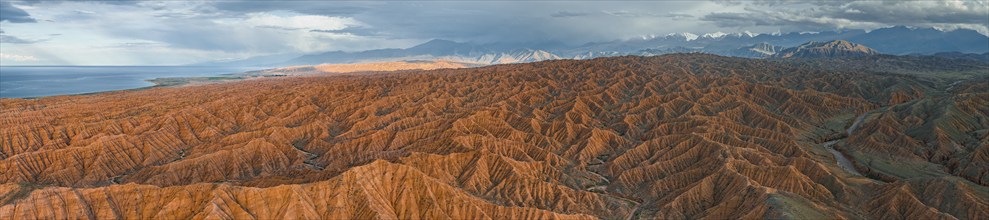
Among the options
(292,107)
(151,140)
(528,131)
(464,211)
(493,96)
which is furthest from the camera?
(493,96)

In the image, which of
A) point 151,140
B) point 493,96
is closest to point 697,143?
point 493,96

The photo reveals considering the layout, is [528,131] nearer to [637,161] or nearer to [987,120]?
[637,161]

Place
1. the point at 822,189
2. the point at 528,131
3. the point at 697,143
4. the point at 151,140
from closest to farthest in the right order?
the point at 822,189
the point at 697,143
the point at 151,140
the point at 528,131

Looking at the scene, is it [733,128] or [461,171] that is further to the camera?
[733,128]

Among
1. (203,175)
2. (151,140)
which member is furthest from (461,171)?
(151,140)

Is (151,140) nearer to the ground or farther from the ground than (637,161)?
farther from the ground

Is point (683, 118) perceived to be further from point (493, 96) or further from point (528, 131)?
point (493, 96)
